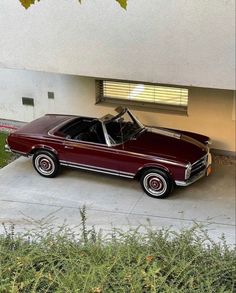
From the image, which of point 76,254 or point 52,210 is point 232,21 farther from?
point 76,254

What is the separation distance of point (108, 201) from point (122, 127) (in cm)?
123

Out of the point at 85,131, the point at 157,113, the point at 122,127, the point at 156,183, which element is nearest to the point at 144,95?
the point at 157,113

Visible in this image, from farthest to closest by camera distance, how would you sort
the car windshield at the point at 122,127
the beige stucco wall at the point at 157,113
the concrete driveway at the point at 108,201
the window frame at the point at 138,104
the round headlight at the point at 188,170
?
1. the window frame at the point at 138,104
2. the beige stucco wall at the point at 157,113
3. the car windshield at the point at 122,127
4. the round headlight at the point at 188,170
5. the concrete driveway at the point at 108,201

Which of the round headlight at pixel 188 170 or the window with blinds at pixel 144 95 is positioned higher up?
the window with blinds at pixel 144 95

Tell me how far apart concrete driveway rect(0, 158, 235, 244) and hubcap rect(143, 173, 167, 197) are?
12 centimetres

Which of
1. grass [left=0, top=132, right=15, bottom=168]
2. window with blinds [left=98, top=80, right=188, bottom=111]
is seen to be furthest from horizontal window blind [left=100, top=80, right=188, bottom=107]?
grass [left=0, top=132, right=15, bottom=168]

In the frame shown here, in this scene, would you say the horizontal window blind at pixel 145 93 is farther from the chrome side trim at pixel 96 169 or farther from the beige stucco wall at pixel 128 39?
the chrome side trim at pixel 96 169

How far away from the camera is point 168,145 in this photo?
697 centimetres

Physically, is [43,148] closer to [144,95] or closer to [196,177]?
[144,95]

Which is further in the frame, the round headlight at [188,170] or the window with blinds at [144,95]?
the window with blinds at [144,95]

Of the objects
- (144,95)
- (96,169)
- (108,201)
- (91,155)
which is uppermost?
(144,95)

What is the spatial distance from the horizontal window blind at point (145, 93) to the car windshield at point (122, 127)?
78 cm

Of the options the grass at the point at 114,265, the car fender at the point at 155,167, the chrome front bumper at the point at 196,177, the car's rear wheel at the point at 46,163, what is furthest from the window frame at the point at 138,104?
the grass at the point at 114,265

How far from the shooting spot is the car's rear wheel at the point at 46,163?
23.4ft
